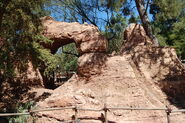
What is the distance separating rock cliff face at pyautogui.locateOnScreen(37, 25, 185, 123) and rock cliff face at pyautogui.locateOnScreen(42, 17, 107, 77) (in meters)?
0.13

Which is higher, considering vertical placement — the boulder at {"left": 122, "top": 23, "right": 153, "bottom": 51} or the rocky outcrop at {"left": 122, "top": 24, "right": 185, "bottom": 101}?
the boulder at {"left": 122, "top": 23, "right": 153, "bottom": 51}

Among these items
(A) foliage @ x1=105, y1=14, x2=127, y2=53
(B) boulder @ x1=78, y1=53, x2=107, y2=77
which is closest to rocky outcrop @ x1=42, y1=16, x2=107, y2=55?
(B) boulder @ x1=78, y1=53, x2=107, y2=77

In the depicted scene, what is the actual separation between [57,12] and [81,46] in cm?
851

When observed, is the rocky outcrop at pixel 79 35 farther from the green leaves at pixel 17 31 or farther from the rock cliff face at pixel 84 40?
the green leaves at pixel 17 31

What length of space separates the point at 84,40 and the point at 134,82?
3093mm

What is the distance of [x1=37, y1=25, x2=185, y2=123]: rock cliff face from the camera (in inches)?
297

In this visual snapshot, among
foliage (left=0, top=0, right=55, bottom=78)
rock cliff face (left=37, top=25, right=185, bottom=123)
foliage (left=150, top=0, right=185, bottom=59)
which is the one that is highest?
foliage (left=150, top=0, right=185, bottom=59)

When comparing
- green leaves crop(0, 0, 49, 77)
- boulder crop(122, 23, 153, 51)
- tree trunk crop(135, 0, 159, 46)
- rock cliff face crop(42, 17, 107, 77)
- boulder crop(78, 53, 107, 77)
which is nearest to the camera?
green leaves crop(0, 0, 49, 77)

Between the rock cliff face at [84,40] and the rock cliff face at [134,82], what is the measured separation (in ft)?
0.42

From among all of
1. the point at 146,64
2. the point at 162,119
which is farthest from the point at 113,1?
the point at 162,119

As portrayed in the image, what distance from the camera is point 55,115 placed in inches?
261

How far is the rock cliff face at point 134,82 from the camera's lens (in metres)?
7.55

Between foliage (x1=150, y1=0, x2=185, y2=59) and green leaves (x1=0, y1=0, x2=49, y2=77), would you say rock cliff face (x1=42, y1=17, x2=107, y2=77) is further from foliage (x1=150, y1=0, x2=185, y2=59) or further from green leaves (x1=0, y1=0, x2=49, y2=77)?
foliage (x1=150, y1=0, x2=185, y2=59)

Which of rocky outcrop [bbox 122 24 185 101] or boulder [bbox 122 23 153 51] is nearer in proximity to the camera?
rocky outcrop [bbox 122 24 185 101]
